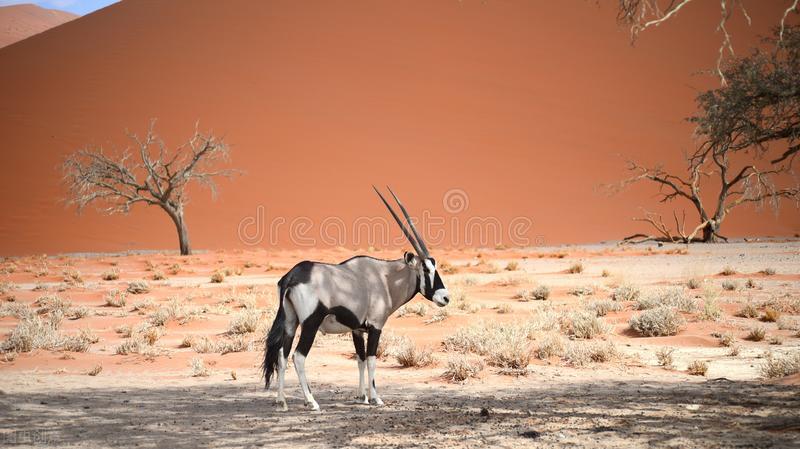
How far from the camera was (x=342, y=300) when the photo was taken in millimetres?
6004

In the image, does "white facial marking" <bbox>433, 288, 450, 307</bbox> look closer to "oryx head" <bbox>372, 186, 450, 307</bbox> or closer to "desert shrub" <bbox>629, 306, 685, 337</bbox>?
"oryx head" <bbox>372, 186, 450, 307</bbox>

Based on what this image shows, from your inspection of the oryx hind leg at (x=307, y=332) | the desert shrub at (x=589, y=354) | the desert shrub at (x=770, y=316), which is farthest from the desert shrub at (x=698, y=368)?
Result: the oryx hind leg at (x=307, y=332)

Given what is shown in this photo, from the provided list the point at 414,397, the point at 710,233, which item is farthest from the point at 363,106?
the point at 414,397

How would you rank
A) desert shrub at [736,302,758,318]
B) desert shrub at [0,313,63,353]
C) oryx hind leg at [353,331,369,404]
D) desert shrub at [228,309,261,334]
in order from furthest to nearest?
desert shrub at [736,302,758,318], desert shrub at [228,309,261,334], desert shrub at [0,313,63,353], oryx hind leg at [353,331,369,404]

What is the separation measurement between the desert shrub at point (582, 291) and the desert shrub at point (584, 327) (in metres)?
4.47

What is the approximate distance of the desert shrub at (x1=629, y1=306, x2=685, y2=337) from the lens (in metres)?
11.0

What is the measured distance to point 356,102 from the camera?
5178 centimetres

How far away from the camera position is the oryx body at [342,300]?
5.93 m

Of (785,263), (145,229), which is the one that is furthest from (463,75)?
(785,263)

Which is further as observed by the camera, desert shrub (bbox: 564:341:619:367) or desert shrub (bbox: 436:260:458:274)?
desert shrub (bbox: 436:260:458:274)

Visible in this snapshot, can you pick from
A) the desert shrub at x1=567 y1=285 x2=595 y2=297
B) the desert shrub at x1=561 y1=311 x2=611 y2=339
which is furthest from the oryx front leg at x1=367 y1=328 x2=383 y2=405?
the desert shrub at x1=567 y1=285 x2=595 y2=297

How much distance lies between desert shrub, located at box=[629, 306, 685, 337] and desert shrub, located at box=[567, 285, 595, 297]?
14.2ft

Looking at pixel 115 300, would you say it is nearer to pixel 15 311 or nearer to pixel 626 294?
pixel 15 311

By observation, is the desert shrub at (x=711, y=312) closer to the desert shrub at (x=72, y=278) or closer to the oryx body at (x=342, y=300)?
the oryx body at (x=342, y=300)
